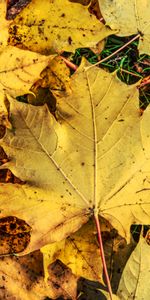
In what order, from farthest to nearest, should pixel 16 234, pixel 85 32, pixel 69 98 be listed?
1. pixel 16 234
2. pixel 85 32
3. pixel 69 98

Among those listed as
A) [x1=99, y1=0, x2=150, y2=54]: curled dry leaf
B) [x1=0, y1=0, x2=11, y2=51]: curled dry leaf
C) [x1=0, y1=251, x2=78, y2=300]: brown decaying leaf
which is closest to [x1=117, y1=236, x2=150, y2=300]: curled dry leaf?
[x1=0, y1=251, x2=78, y2=300]: brown decaying leaf

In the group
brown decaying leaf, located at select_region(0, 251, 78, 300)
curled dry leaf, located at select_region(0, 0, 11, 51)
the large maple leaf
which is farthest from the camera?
brown decaying leaf, located at select_region(0, 251, 78, 300)

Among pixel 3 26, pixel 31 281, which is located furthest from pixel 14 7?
pixel 31 281

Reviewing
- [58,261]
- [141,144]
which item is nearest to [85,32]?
[141,144]

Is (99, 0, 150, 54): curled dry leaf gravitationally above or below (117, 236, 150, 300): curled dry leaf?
above

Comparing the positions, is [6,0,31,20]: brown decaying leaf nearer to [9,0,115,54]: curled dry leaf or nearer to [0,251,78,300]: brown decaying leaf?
[9,0,115,54]: curled dry leaf

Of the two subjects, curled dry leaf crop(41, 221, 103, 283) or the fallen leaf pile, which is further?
curled dry leaf crop(41, 221, 103, 283)

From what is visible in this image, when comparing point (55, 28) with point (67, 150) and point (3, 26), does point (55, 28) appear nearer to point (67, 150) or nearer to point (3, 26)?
point (3, 26)

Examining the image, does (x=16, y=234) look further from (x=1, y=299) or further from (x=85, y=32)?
(x=85, y=32)
